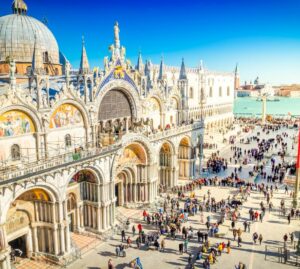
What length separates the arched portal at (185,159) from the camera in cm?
A: 4095

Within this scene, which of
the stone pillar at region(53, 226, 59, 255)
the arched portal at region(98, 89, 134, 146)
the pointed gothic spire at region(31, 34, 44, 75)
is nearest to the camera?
the stone pillar at region(53, 226, 59, 255)

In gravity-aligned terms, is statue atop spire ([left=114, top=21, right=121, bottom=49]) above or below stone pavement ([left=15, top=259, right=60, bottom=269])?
above

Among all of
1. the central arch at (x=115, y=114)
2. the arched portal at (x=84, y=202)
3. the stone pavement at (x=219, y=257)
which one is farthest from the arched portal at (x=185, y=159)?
the arched portal at (x=84, y=202)

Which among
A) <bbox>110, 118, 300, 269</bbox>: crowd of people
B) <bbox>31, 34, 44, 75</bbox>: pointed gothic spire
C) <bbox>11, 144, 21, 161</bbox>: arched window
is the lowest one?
<bbox>110, 118, 300, 269</bbox>: crowd of people

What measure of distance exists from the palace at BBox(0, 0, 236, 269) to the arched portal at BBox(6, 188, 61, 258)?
7cm

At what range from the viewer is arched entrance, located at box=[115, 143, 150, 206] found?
105ft

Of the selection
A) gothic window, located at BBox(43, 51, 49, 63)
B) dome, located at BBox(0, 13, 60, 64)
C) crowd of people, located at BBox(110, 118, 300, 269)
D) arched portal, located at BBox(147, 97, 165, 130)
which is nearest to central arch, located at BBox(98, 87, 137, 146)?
arched portal, located at BBox(147, 97, 165, 130)

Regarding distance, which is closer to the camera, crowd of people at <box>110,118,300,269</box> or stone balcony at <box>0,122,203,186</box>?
stone balcony at <box>0,122,203,186</box>

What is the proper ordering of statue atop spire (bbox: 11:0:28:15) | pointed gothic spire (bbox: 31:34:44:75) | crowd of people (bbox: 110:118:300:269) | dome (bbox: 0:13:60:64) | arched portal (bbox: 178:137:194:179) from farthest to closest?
arched portal (bbox: 178:137:194:179) → statue atop spire (bbox: 11:0:28:15) → dome (bbox: 0:13:60:64) → crowd of people (bbox: 110:118:300:269) → pointed gothic spire (bbox: 31:34:44:75)

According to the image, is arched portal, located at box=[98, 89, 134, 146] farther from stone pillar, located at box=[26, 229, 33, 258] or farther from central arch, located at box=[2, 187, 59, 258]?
stone pillar, located at box=[26, 229, 33, 258]

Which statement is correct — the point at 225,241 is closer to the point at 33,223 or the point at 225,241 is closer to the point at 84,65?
the point at 33,223

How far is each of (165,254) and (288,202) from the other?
17.1m

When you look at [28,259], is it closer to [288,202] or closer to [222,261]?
[222,261]

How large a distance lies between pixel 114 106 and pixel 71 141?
21.6 ft
